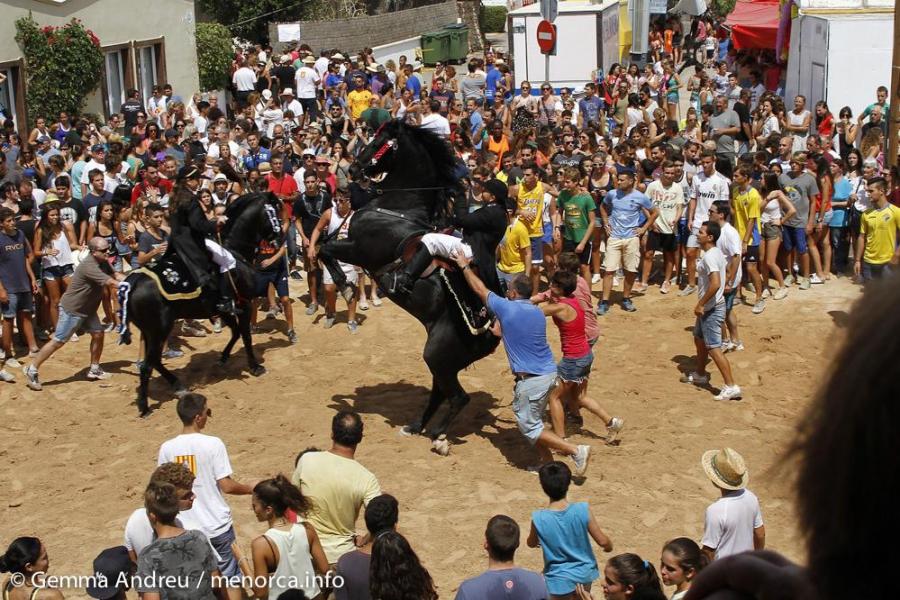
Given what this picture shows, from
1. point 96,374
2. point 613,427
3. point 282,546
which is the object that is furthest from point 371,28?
point 282,546

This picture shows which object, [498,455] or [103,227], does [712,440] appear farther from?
[103,227]

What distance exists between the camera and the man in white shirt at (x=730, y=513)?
6.42 metres

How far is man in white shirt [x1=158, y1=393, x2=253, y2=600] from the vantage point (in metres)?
6.70

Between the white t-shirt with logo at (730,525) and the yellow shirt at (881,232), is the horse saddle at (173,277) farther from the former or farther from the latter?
the yellow shirt at (881,232)

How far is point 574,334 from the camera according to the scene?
9.89m

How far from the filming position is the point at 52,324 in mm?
13508

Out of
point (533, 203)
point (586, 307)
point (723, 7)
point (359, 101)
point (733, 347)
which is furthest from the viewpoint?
point (723, 7)

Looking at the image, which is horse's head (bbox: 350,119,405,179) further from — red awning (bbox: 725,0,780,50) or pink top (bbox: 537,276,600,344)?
red awning (bbox: 725,0,780,50)

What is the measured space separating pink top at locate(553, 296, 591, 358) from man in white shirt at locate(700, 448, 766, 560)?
11.2ft

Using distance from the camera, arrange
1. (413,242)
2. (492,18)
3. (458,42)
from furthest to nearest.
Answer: (492,18) → (458,42) → (413,242)

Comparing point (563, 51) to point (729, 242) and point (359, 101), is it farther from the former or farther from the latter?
→ point (729, 242)

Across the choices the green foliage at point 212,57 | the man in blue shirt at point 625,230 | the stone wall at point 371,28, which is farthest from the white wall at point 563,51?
the man in blue shirt at point 625,230

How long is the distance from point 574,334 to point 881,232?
16.9 ft

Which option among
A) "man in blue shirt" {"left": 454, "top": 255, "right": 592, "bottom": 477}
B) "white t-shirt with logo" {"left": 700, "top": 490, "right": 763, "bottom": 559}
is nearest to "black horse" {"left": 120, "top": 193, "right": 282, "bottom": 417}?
"man in blue shirt" {"left": 454, "top": 255, "right": 592, "bottom": 477}
